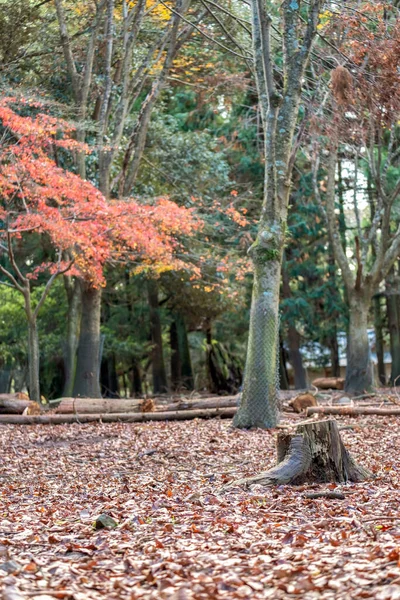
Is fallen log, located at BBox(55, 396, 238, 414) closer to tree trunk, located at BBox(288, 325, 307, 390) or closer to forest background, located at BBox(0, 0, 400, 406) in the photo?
forest background, located at BBox(0, 0, 400, 406)

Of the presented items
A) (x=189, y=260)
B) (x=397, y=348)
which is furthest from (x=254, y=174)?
(x=397, y=348)

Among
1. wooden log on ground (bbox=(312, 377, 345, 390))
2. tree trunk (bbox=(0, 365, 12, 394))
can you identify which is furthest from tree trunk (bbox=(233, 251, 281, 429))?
tree trunk (bbox=(0, 365, 12, 394))

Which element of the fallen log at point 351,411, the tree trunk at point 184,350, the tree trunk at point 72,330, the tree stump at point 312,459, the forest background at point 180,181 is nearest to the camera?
the tree stump at point 312,459

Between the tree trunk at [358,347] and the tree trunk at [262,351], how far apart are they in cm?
611

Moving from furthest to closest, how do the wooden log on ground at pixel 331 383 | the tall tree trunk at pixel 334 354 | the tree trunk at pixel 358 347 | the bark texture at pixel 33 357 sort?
the tall tree trunk at pixel 334 354 → the wooden log on ground at pixel 331 383 → the tree trunk at pixel 358 347 → the bark texture at pixel 33 357

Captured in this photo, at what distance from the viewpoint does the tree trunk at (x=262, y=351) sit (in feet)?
41.1

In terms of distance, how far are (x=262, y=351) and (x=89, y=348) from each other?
22.6 feet

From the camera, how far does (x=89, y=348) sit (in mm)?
18500

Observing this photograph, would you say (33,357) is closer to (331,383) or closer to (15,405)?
(15,405)

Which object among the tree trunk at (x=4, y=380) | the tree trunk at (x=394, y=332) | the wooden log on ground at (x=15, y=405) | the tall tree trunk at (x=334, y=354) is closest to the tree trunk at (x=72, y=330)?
the tree trunk at (x=4, y=380)

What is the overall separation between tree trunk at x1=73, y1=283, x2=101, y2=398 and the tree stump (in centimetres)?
1127

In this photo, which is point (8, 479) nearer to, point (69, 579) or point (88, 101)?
point (69, 579)

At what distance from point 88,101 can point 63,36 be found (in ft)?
8.28

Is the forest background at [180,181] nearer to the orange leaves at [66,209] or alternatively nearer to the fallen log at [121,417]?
the orange leaves at [66,209]
